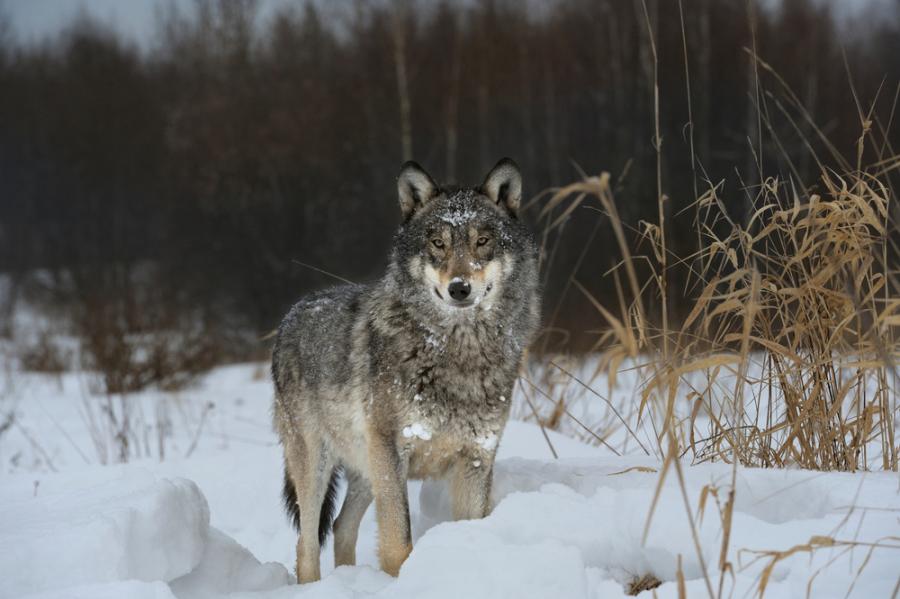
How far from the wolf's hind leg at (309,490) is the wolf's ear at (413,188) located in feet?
4.00

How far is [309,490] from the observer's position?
3.78 metres

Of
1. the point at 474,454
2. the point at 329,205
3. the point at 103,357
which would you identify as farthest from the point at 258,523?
the point at 329,205

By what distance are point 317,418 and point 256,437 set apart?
14.5 feet

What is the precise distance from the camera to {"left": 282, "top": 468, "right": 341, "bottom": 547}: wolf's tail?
4.00m

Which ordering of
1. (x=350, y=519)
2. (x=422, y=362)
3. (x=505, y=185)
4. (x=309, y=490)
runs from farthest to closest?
(x=350, y=519)
(x=309, y=490)
(x=505, y=185)
(x=422, y=362)

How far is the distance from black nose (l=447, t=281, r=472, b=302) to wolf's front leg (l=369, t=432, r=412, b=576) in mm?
657

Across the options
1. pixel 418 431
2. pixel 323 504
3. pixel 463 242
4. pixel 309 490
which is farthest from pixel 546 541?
pixel 323 504

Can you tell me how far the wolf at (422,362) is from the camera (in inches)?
127

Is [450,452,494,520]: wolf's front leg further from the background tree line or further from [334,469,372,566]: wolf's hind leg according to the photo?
the background tree line

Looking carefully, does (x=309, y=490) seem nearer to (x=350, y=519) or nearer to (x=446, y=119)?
(x=350, y=519)

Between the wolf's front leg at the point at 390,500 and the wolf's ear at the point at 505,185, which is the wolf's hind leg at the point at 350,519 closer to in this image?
the wolf's front leg at the point at 390,500

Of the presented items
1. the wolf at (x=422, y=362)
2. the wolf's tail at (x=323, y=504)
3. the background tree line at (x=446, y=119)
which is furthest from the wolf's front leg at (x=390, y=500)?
the background tree line at (x=446, y=119)

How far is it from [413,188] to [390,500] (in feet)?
4.72

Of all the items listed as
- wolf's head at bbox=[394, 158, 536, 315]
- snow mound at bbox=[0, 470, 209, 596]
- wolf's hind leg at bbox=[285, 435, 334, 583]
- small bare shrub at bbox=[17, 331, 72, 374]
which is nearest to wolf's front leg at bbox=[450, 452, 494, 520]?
wolf's head at bbox=[394, 158, 536, 315]
